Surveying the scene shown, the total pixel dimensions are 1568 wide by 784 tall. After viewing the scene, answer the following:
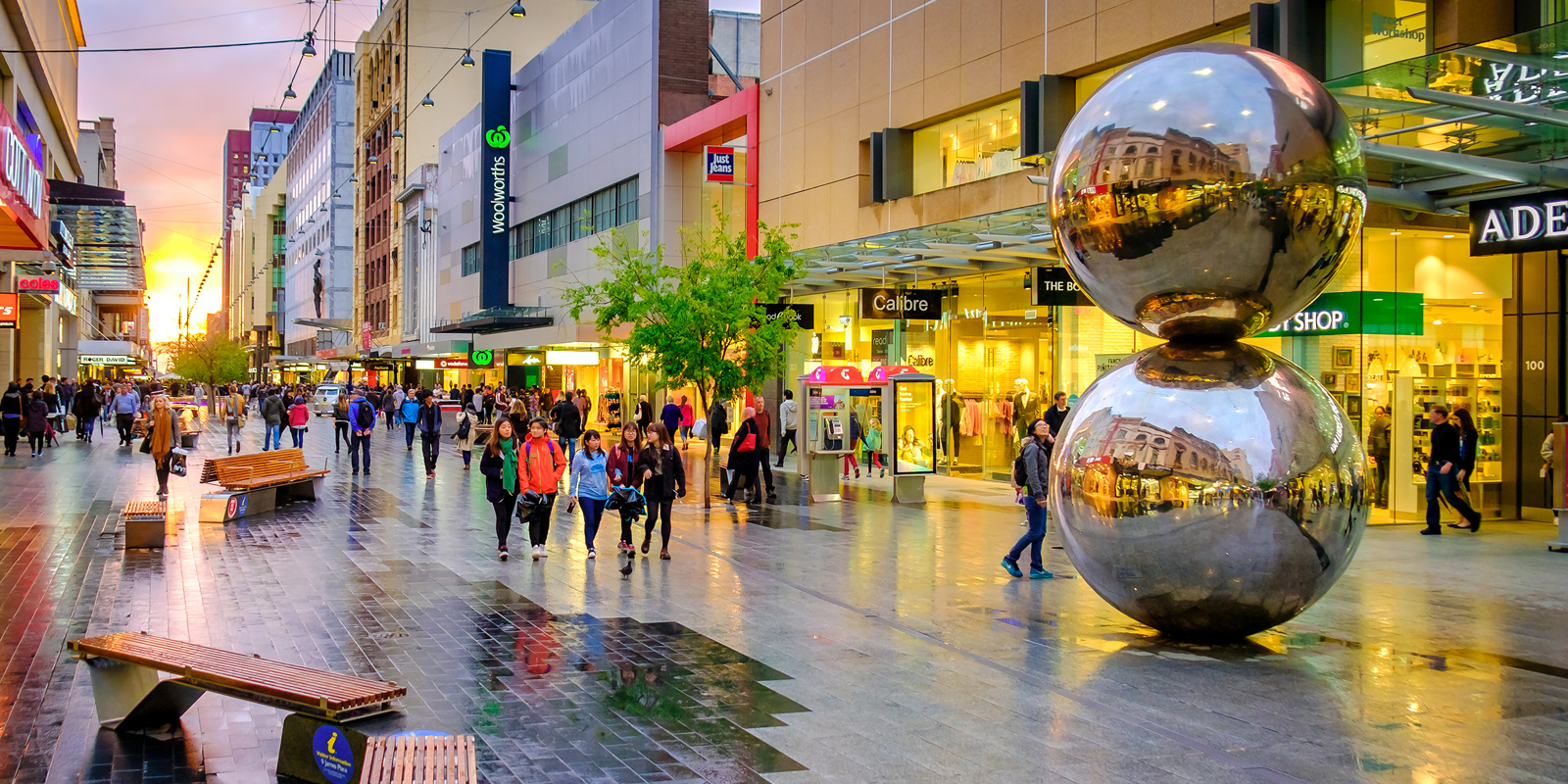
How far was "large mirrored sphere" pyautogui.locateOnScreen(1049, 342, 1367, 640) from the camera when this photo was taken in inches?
314

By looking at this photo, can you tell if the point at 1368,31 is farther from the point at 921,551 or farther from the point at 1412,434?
the point at 921,551

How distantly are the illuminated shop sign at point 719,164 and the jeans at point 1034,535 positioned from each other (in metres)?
22.1

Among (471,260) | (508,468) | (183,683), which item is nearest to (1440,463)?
(508,468)

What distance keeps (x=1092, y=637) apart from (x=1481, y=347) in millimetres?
11940

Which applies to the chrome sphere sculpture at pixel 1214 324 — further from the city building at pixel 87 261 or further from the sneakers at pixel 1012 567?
the city building at pixel 87 261

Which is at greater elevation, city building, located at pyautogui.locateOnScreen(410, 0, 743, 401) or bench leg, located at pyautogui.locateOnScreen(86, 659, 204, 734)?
city building, located at pyautogui.locateOnScreen(410, 0, 743, 401)

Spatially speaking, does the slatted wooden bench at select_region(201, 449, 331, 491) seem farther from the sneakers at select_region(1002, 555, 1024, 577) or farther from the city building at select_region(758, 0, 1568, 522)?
the sneakers at select_region(1002, 555, 1024, 577)

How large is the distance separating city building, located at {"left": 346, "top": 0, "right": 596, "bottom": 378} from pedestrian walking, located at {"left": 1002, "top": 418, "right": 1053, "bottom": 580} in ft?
172

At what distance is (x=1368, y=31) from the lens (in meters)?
A: 16.7

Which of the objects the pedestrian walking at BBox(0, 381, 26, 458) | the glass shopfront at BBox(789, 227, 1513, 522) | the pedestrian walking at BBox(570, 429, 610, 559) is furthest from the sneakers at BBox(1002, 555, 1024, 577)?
the pedestrian walking at BBox(0, 381, 26, 458)

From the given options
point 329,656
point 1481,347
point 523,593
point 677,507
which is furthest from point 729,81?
point 329,656

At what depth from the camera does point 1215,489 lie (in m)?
7.97

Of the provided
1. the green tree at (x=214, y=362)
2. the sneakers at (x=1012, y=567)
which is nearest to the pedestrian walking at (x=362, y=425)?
the sneakers at (x=1012, y=567)

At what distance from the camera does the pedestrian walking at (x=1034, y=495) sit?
12.3m
